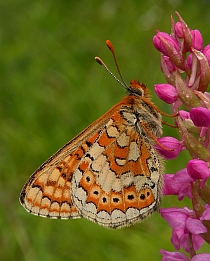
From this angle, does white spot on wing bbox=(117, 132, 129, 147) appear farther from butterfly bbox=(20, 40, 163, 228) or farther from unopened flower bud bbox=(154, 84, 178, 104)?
unopened flower bud bbox=(154, 84, 178, 104)

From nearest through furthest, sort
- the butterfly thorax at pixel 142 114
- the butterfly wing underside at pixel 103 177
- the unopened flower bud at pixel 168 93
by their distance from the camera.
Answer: the unopened flower bud at pixel 168 93 → the butterfly wing underside at pixel 103 177 → the butterfly thorax at pixel 142 114

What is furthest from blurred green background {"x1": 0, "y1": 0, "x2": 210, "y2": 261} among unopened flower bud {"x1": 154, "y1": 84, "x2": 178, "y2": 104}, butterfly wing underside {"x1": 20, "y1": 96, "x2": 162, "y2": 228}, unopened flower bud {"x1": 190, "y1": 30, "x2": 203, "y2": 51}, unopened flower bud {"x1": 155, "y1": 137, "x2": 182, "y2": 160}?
unopened flower bud {"x1": 190, "y1": 30, "x2": 203, "y2": 51}

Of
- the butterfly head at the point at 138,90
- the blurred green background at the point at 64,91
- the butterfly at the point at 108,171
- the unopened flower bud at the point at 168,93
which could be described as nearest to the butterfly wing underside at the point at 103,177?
the butterfly at the point at 108,171

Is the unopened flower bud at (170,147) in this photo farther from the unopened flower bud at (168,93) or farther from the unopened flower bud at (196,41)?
the unopened flower bud at (196,41)

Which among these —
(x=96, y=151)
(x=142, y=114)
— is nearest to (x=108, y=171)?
(x=96, y=151)

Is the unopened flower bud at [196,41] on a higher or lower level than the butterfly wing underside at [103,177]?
higher

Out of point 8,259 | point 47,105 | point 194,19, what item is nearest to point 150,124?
point 8,259

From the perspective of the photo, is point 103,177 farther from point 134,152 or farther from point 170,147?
point 170,147

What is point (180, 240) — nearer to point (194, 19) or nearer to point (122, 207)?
point (122, 207)
